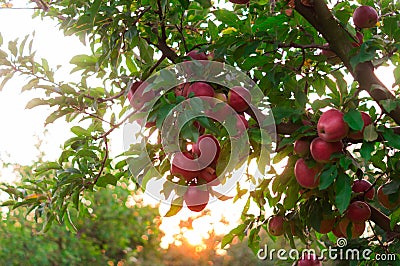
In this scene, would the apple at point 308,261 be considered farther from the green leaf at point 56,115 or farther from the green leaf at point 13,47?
the green leaf at point 13,47

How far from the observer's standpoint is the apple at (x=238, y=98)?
1182mm

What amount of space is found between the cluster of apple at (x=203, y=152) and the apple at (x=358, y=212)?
0.38 meters

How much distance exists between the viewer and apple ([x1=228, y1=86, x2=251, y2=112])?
3.88ft

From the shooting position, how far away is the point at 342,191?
1.15 m

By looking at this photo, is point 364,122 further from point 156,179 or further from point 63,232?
point 63,232

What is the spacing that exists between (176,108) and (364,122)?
15.7 inches

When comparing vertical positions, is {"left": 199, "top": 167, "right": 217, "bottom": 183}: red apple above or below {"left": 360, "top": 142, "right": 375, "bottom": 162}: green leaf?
below

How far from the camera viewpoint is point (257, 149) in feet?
4.10

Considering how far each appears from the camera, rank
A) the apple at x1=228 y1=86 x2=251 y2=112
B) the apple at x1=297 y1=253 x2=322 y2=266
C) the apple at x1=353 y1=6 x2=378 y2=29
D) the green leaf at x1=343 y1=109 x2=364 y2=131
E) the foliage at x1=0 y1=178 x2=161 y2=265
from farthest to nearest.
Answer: the foliage at x1=0 y1=178 x2=161 y2=265 < the apple at x1=297 y1=253 x2=322 y2=266 < the apple at x1=353 y1=6 x2=378 y2=29 < the apple at x1=228 y1=86 x2=251 y2=112 < the green leaf at x1=343 y1=109 x2=364 y2=131

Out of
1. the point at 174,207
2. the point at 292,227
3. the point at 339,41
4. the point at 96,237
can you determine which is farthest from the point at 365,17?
the point at 96,237

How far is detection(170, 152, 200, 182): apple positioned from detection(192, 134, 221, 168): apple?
0.02 meters

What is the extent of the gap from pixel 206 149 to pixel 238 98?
0.14 meters

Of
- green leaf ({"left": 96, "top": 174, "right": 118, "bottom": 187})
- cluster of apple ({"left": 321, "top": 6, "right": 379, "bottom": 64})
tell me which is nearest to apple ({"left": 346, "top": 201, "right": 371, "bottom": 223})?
cluster of apple ({"left": 321, "top": 6, "right": 379, "bottom": 64})

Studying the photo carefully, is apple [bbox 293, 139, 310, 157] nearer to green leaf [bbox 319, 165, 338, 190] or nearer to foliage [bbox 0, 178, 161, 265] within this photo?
green leaf [bbox 319, 165, 338, 190]
